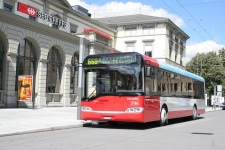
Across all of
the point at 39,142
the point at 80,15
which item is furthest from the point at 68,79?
the point at 39,142

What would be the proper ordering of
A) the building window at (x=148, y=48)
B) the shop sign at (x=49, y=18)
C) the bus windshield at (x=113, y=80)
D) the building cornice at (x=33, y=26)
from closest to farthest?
the bus windshield at (x=113, y=80)
the building cornice at (x=33, y=26)
the shop sign at (x=49, y=18)
the building window at (x=148, y=48)

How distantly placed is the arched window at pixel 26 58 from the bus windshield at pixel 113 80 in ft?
50.6

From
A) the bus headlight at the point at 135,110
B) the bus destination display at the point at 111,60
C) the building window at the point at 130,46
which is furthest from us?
the building window at the point at 130,46

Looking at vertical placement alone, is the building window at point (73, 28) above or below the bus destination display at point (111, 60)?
above

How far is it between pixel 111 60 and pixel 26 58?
1699 centimetres

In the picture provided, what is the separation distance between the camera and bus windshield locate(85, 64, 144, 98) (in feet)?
46.2

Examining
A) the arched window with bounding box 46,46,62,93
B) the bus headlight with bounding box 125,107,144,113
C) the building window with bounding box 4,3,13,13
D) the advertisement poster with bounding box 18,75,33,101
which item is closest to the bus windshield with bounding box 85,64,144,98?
the bus headlight with bounding box 125,107,144,113

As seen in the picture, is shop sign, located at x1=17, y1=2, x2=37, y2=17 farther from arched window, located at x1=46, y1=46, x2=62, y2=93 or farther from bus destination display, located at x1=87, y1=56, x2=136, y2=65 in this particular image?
bus destination display, located at x1=87, y1=56, x2=136, y2=65

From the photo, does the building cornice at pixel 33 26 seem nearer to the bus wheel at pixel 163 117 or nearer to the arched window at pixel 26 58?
the arched window at pixel 26 58

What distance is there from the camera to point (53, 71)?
110 feet

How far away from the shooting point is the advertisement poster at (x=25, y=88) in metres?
25.6

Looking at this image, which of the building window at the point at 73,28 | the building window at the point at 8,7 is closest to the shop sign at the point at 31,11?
the building window at the point at 8,7

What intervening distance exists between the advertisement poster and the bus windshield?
38.2 feet

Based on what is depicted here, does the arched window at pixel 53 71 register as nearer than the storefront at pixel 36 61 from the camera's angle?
No
